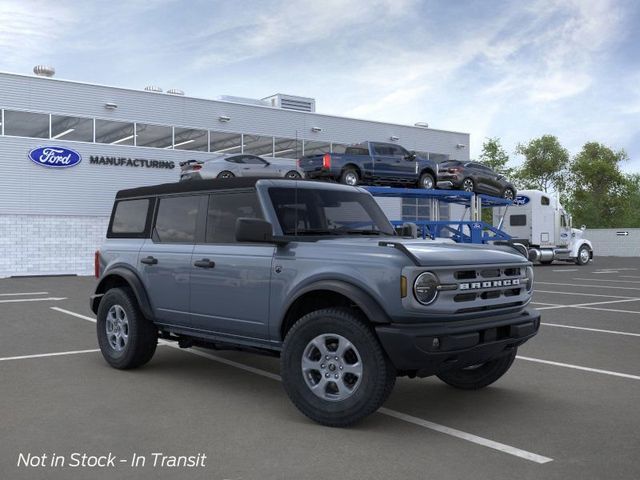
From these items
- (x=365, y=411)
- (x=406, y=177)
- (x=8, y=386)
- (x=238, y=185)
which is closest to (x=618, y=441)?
(x=365, y=411)

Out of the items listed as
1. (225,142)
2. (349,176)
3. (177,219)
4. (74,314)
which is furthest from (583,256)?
(177,219)

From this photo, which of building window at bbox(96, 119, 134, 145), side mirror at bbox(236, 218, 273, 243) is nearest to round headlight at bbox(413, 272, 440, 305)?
side mirror at bbox(236, 218, 273, 243)

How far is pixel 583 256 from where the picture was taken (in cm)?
3288

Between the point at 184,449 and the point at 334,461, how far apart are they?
3.29ft

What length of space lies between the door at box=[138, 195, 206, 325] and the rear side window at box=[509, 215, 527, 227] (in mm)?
26476

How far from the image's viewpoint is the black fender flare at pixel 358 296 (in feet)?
15.6

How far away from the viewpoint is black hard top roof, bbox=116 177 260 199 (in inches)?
238

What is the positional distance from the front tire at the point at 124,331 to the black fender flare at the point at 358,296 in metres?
2.45

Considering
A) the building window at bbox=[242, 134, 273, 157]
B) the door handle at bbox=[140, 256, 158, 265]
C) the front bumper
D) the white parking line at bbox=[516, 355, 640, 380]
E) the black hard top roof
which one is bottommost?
the white parking line at bbox=[516, 355, 640, 380]

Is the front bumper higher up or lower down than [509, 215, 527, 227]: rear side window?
lower down

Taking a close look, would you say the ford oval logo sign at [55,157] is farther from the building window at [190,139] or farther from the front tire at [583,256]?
the front tire at [583,256]

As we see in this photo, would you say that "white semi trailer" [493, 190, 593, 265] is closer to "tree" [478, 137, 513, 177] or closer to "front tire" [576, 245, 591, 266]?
"front tire" [576, 245, 591, 266]

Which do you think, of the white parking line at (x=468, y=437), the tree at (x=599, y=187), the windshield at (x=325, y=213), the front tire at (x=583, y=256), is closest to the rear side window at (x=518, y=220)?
the front tire at (x=583, y=256)

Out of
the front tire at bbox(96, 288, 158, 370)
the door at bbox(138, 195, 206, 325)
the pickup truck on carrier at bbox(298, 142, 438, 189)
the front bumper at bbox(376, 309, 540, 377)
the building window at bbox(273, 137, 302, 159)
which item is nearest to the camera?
the front bumper at bbox(376, 309, 540, 377)
